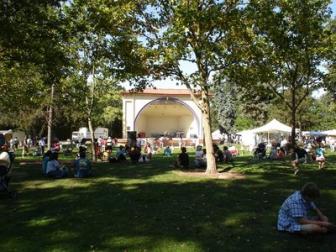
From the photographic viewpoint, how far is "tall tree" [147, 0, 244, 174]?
1662cm

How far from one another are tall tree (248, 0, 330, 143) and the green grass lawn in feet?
18.2

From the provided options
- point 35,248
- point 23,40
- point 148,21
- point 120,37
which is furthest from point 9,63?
point 35,248

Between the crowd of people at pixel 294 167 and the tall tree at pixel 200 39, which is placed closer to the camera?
the crowd of people at pixel 294 167

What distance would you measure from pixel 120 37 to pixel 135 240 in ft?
40.9

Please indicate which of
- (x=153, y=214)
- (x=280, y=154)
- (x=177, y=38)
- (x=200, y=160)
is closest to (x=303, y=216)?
(x=153, y=214)

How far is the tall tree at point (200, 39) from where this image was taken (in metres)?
16.6

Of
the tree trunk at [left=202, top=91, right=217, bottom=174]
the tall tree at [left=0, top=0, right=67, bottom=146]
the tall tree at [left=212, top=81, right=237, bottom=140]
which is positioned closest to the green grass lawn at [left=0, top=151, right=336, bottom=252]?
the tree trunk at [left=202, top=91, right=217, bottom=174]

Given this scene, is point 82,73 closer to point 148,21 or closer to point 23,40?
point 148,21

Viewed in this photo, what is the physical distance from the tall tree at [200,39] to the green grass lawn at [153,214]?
3726 mm

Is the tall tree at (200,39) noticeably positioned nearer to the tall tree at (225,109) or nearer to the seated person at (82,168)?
the seated person at (82,168)

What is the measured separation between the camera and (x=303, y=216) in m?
8.31

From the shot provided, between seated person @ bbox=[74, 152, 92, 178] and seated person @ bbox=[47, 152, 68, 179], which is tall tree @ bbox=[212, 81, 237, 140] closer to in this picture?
seated person @ bbox=[74, 152, 92, 178]

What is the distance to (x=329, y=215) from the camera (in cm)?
1001

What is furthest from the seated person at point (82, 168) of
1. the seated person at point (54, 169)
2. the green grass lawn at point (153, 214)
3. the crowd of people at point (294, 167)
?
the green grass lawn at point (153, 214)
